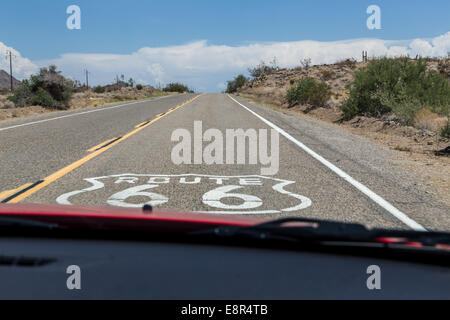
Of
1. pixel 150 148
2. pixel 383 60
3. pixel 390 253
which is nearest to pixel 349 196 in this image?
pixel 390 253

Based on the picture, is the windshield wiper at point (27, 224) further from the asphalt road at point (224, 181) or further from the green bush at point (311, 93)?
the green bush at point (311, 93)

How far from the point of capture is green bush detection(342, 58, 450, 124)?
17703mm

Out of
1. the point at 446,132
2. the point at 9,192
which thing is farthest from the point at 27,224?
the point at 446,132

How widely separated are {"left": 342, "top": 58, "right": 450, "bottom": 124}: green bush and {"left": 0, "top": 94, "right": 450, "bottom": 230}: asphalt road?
6.85 metres

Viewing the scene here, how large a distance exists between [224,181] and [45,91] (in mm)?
27945

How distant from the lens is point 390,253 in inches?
91.0

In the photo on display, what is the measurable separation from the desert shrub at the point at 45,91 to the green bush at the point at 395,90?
2044 centimetres

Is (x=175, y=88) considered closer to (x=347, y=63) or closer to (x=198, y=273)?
(x=347, y=63)

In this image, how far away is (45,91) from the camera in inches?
1260

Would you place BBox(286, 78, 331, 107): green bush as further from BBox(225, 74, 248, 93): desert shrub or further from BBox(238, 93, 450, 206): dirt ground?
BBox(225, 74, 248, 93): desert shrub

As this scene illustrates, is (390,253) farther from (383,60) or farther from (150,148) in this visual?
(383,60)
